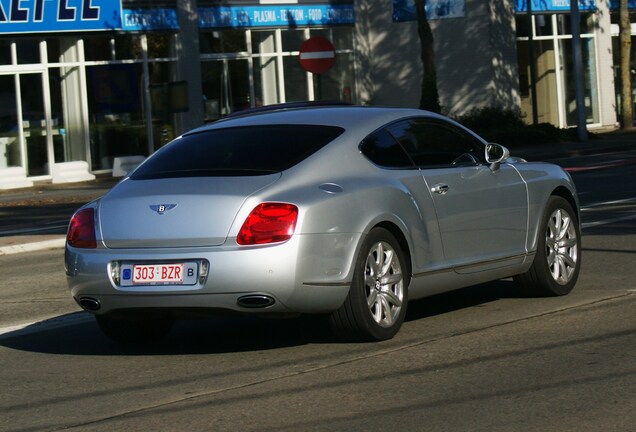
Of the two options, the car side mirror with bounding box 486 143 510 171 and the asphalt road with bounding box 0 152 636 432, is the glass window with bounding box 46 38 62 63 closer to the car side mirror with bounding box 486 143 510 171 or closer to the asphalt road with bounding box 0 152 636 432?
the asphalt road with bounding box 0 152 636 432

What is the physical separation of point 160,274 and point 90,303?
61 cm

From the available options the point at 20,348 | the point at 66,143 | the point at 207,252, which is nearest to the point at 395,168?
the point at 207,252

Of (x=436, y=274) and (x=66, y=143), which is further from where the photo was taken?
(x=66, y=143)

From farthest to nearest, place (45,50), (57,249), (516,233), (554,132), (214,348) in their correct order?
(554,132) < (45,50) < (57,249) < (516,233) < (214,348)

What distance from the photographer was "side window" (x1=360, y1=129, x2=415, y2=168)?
29.0ft

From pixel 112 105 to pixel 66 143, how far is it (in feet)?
5.36

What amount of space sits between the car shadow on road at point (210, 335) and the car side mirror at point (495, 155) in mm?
1035

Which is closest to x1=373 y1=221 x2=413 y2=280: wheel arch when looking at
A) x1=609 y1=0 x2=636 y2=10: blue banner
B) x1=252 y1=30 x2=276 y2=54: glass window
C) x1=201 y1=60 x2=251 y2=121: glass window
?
x1=201 y1=60 x2=251 y2=121: glass window

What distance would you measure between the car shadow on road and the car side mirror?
3.39 ft

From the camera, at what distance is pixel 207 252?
7.92 m

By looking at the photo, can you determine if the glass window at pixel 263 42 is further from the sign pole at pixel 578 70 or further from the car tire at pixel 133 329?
the car tire at pixel 133 329

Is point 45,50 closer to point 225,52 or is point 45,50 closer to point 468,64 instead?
point 225,52

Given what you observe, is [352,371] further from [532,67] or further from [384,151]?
[532,67]

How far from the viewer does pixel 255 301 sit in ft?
25.8
